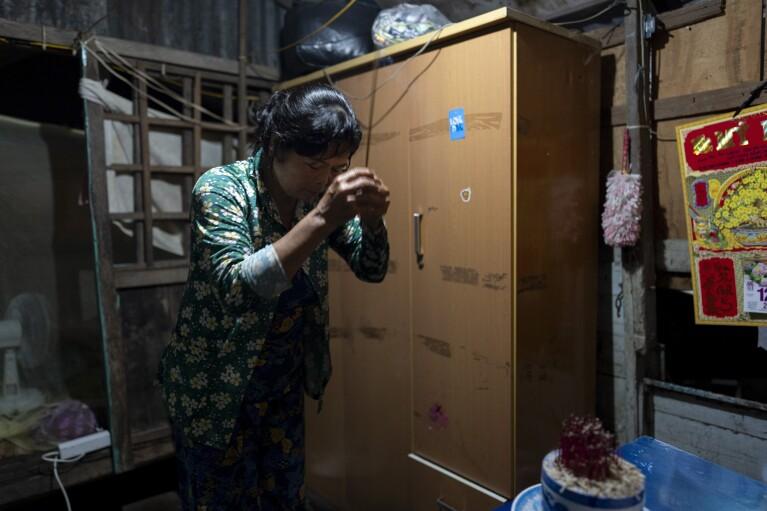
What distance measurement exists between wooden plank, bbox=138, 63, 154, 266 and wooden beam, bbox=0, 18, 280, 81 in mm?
83

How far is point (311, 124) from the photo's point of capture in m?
1.27

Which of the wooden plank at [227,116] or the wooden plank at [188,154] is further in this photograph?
the wooden plank at [227,116]

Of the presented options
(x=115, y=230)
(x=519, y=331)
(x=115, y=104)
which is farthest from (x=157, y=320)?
(x=519, y=331)

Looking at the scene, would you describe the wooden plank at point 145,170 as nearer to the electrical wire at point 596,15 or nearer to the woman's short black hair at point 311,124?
the woman's short black hair at point 311,124

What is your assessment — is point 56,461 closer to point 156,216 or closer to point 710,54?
point 156,216

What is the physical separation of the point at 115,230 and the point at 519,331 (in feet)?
6.50

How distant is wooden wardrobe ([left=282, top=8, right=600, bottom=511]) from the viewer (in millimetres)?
1835

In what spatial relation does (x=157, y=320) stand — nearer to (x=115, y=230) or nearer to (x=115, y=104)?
(x=115, y=230)

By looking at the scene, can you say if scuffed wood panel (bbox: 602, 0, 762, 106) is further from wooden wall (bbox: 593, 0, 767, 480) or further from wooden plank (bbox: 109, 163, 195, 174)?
wooden plank (bbox: 109, 163, 195, 174)

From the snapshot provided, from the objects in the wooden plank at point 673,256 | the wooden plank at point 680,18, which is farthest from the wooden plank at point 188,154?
the wooden plank at point 673,256

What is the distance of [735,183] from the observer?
5.88ft

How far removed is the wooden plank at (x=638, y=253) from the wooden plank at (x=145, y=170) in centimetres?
215

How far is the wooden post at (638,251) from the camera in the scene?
198cm

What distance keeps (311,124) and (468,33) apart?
0.88m
